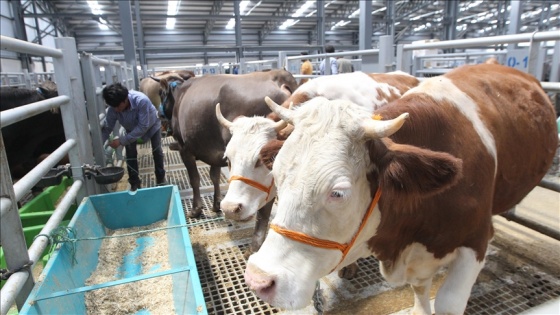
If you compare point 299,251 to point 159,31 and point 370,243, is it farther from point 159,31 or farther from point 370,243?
point 159,31

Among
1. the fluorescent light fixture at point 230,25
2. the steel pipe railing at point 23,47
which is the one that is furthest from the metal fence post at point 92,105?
the fluorescent light fixture at point 230,25

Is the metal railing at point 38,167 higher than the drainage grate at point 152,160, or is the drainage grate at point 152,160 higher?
the metal railing at point 38,167

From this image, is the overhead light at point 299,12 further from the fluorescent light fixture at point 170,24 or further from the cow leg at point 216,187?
the cow leg at point 216,187

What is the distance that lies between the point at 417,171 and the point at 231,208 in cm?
151

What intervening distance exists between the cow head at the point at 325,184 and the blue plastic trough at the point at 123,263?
25.3 inches

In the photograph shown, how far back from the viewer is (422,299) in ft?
6.93

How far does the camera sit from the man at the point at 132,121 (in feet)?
13.9

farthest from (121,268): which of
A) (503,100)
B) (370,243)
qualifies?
(503,100)

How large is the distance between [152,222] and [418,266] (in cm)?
267

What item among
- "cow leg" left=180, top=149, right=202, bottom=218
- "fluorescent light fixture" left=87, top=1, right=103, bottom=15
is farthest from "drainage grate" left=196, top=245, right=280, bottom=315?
"fluorescent light fixture" left=87, top=1, right=103, bottom=15

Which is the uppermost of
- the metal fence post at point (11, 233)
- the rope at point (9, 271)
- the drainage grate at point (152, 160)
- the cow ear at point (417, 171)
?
the cow ear at point (417, 171)

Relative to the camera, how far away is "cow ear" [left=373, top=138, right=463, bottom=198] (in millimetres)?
1253

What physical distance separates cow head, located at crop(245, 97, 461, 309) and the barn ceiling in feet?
57.9

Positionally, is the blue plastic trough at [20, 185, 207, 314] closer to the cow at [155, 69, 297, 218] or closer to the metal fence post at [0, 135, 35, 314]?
the metal fence post at [0, 135, 35, 314]
